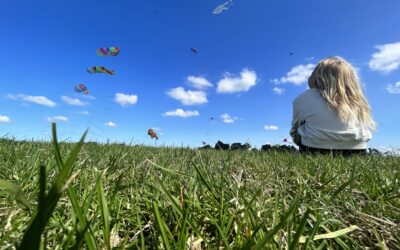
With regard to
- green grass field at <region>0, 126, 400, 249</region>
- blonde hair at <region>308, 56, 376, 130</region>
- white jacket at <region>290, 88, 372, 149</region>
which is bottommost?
green grass field at <region>0, 126, 400, 249</region>

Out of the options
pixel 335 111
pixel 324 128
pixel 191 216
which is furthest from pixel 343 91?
pixel 191 216

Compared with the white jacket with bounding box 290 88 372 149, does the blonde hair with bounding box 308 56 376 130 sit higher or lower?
higher

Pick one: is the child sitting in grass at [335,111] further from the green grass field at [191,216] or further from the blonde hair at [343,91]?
the green grass field at [191,216]

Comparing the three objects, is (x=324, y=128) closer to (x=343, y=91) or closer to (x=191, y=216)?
(x=343, y=91)

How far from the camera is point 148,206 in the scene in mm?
1451

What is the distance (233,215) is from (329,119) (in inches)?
216

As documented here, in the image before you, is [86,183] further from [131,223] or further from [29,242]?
[29,242]

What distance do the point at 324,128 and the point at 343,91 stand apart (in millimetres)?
699

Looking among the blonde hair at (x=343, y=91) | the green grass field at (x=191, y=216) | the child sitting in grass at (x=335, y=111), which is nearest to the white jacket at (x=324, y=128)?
the child sitting in grass at (x=335, y=111)

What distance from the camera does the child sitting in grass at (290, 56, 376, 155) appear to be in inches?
245

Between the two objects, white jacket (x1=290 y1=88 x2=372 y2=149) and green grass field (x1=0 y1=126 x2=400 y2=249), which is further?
white jacket (x1=290 y1=88 x2=372 y2=149)

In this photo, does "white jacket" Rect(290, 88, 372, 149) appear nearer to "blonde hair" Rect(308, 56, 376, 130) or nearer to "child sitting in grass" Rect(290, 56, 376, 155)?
"child sitting in grass" Rect(290, 56, 376, 155)

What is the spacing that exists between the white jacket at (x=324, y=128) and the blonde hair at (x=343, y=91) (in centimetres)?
11

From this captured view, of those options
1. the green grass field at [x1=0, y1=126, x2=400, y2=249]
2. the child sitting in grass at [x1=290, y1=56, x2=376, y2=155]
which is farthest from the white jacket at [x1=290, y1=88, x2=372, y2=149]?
the green grass field at [x1=0, y1=126, x2=400, y2=249]
